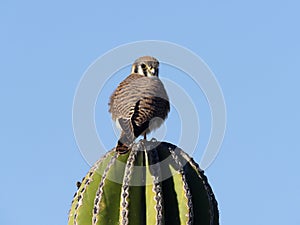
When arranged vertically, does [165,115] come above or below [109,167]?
above

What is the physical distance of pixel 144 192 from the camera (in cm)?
830

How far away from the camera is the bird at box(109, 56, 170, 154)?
9781 millimetres

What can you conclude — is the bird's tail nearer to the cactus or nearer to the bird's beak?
the cactus

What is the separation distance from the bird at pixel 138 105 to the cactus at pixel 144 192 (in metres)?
0.53

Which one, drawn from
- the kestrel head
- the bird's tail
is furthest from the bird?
the kestrel head

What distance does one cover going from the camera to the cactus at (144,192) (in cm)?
815

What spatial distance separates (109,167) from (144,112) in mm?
1772

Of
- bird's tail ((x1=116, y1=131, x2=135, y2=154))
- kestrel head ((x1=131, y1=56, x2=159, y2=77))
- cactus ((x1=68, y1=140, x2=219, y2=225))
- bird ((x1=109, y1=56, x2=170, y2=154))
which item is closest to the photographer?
cactus ((x1=68, y1=140, x2=219, y2=225))

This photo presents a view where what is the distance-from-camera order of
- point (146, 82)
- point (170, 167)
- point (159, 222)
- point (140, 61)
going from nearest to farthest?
point (159, 222), point (170, 167), point (146, 82), point (140, 61)

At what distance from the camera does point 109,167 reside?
8.37m

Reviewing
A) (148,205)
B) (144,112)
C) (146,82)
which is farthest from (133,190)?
(146,82)

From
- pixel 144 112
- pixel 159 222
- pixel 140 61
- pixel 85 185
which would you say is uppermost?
pixel 140 61

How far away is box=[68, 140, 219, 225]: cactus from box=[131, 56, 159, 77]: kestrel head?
11.1ft

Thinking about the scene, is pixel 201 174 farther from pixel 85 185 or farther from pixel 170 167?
pixel 85 185
